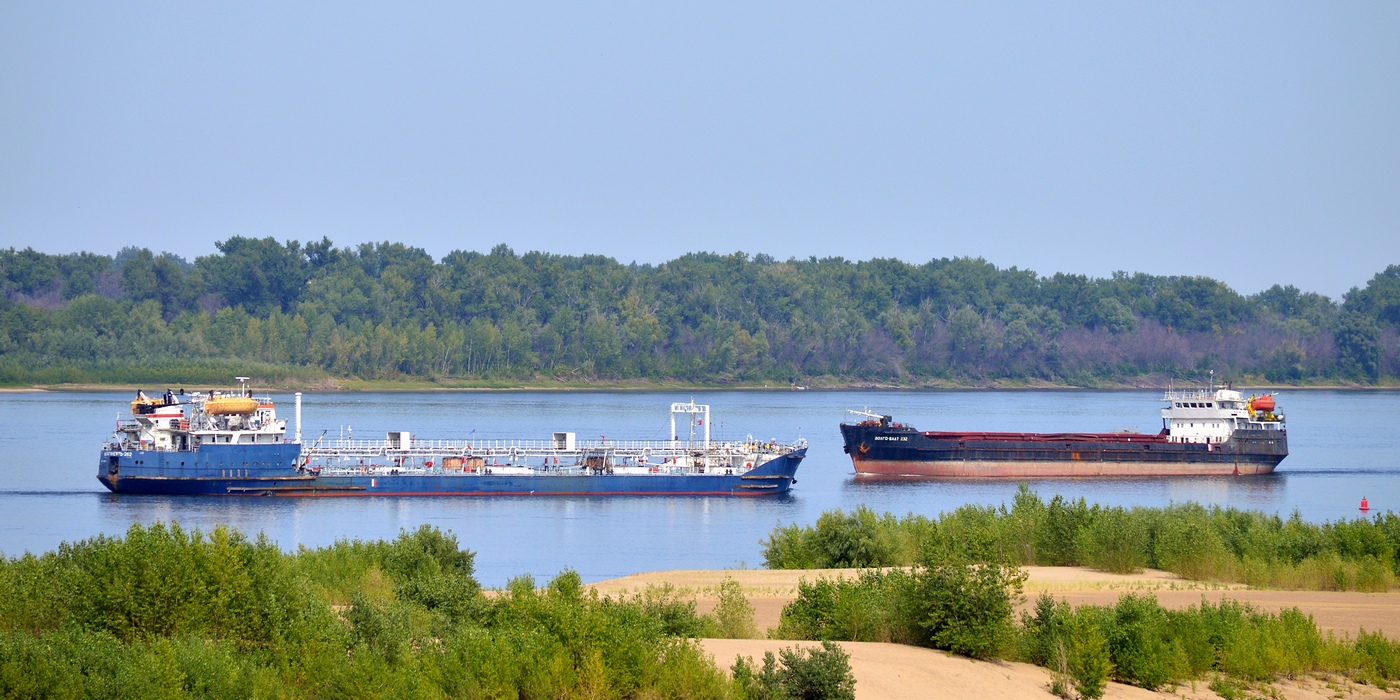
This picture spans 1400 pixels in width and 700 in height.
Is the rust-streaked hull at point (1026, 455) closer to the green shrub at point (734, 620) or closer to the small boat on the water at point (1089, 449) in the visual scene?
the small boat on the water at point (1089, 449)

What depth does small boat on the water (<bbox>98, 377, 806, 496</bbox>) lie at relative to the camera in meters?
60.3

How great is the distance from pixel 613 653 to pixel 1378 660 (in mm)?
13687

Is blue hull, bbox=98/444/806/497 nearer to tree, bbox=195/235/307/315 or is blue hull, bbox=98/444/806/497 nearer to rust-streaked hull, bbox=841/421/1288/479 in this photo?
rust-streaked hull, bbox=841/421/1288/479

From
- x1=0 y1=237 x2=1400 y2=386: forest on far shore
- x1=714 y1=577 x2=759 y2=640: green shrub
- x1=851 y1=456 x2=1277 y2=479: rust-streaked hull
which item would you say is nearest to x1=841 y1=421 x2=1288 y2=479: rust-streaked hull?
x1=851 y1=456 x2=1277 y2=479: rust-streaked hull

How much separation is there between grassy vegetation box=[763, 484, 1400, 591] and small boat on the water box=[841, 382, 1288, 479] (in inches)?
1327

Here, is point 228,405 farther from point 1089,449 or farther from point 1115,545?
point 1089,449

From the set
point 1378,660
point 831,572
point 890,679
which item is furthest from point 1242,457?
point 890,679

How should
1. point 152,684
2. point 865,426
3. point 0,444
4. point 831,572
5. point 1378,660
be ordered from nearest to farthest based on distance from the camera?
point 152,684, point 1378,660, point 831,572, point 865,426, point 0,444

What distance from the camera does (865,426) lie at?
74500 millimetres

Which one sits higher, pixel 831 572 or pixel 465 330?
pixel 465 330

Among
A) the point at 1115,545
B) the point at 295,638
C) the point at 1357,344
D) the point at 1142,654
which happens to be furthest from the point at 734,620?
the point at 1357,344

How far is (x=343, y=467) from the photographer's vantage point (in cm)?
6556

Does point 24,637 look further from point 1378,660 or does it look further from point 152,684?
point 1378,660

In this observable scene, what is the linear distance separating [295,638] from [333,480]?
42764 millimetres
